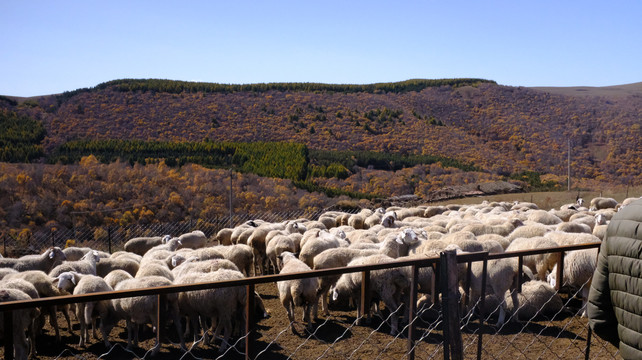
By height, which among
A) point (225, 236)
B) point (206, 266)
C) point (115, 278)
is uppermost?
point (206, 266)

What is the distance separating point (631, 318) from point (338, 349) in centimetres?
545

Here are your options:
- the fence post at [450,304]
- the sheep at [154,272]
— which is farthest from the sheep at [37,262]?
the fence post at [450,304]

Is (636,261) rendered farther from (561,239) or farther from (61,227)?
(61,227)

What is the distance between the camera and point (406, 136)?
197 ft

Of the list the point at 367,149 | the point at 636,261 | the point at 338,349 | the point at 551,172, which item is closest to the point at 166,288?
the point at 636,261

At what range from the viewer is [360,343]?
25.5 feet

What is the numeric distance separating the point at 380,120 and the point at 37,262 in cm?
5593

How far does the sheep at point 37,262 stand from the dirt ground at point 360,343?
2.33m

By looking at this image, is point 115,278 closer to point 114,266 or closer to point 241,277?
point 114,266

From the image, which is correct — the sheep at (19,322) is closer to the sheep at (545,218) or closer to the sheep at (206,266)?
the sheep at (206,266)

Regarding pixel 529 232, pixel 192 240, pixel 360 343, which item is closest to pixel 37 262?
pixel 192 240

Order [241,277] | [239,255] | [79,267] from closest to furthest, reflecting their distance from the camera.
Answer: [241,277] → [79,267] → [239,255]

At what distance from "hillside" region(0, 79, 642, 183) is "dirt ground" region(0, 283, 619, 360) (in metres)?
45.5

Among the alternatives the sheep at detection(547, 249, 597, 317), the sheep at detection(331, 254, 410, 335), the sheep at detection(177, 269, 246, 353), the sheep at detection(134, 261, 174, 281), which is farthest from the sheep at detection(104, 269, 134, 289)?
the sheep at detection(547, 249, 597, 317)
